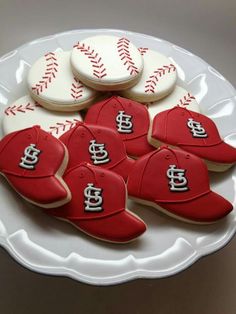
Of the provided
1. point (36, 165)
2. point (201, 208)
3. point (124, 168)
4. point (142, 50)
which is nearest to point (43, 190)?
point (36, 165)

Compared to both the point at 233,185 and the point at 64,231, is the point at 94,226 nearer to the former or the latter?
the point at 64,231

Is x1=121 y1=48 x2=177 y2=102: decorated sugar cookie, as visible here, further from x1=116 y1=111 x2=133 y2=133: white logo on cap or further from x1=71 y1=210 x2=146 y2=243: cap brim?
x1=71 y1=210 x2=146 y2=243: cap brim

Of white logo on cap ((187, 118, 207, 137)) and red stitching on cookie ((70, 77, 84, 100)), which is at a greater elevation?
red stitching on cookie ((70, 77, 84, 100))

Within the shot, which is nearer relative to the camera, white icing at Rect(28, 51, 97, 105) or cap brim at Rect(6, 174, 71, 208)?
cap brim at Rect(6, 174, 71, 208)

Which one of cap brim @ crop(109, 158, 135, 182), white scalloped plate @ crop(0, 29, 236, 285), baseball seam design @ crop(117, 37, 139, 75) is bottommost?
white scalloped plate @ crop(0, 29, 236, 285)

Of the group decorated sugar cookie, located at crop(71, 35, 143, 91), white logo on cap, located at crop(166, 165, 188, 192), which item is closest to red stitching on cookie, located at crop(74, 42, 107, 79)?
decorated sugar cookie, located at crop(71, 35, 143, 91)

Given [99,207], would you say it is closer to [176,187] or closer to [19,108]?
[176,187]
